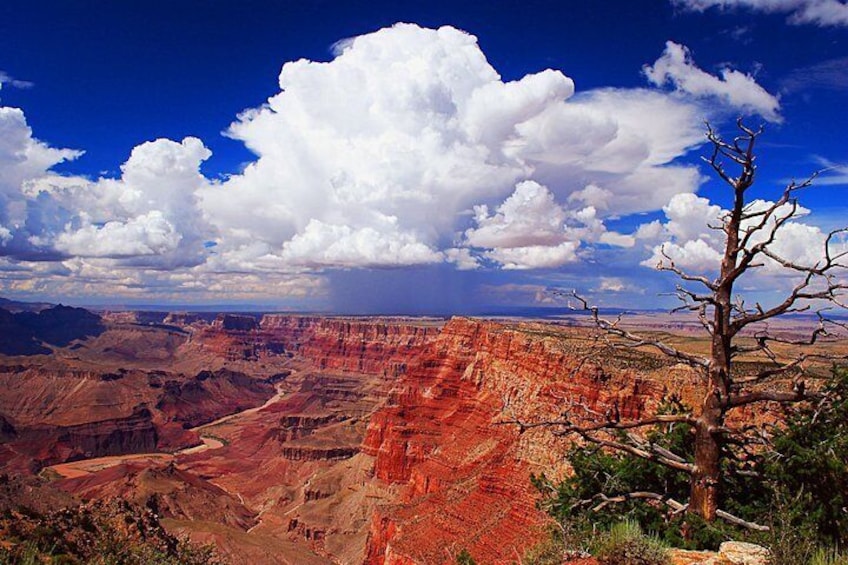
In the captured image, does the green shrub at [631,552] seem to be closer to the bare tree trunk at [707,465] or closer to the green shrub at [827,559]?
the bare tree trunk at [707,465]

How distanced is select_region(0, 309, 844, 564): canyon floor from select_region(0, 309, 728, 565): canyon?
0.86ft

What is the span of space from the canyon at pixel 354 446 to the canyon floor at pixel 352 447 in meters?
0.26

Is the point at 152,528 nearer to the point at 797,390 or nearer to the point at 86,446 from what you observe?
the point at 797,390

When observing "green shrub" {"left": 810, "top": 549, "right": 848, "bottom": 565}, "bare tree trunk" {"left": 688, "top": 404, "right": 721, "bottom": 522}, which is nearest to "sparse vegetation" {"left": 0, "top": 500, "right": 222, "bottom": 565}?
"bare tree trunk" {"left": 688, "top": 404, "right": 721, "bottom": 522}

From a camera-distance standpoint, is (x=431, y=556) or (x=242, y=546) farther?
(x=242, y=546)

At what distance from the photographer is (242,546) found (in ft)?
187

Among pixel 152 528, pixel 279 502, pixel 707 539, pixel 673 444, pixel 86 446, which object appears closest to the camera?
pixel 707 539

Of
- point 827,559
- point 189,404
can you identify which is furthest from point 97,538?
point 189,404

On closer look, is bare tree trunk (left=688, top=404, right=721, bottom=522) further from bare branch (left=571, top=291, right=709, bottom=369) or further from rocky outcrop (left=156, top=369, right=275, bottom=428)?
rocky outcrop (left=156, top=369, right=275, bottom=428)

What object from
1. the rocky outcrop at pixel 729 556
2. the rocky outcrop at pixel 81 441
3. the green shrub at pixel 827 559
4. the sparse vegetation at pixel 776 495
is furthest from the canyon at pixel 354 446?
the green shrub at pixel 827 559

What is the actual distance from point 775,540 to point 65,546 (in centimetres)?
2393

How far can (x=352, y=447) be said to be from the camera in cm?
11950

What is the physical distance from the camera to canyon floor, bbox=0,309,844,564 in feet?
135

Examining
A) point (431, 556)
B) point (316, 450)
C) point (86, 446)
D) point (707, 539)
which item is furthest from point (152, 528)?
point (86, 446)
